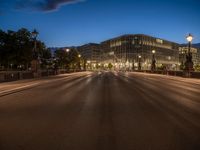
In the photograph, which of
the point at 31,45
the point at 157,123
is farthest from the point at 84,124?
the point at 31,45

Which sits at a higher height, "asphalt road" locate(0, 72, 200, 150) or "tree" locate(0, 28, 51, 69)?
"tree" locate(0, 28, 51, 69)

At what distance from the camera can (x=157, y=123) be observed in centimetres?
890

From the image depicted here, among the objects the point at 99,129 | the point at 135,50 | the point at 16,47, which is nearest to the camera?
the point at 99,129

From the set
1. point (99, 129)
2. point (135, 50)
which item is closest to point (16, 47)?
point (99, 129)

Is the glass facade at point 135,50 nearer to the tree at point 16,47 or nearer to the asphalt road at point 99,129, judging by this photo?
the tree at point 16,47

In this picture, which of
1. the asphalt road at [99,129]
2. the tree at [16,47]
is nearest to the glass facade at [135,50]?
the tree at [16,47]

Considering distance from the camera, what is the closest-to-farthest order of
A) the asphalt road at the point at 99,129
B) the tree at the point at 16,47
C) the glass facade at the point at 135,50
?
the asphalt road at the point at 99,129 → the tree at the point at 16,47 → the glass facade at the point at 135,50

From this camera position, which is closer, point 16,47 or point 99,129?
point 99,129

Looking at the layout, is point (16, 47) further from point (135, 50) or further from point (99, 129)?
point (135, 50)

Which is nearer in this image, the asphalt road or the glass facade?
the asphalt road

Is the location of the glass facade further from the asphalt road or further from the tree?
the asphalt road

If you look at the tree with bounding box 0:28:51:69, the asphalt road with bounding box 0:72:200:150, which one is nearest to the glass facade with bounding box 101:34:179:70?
the tree with bounding box 0:28:51:69

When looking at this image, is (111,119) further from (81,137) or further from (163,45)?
(163,45)

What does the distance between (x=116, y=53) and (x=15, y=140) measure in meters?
184
